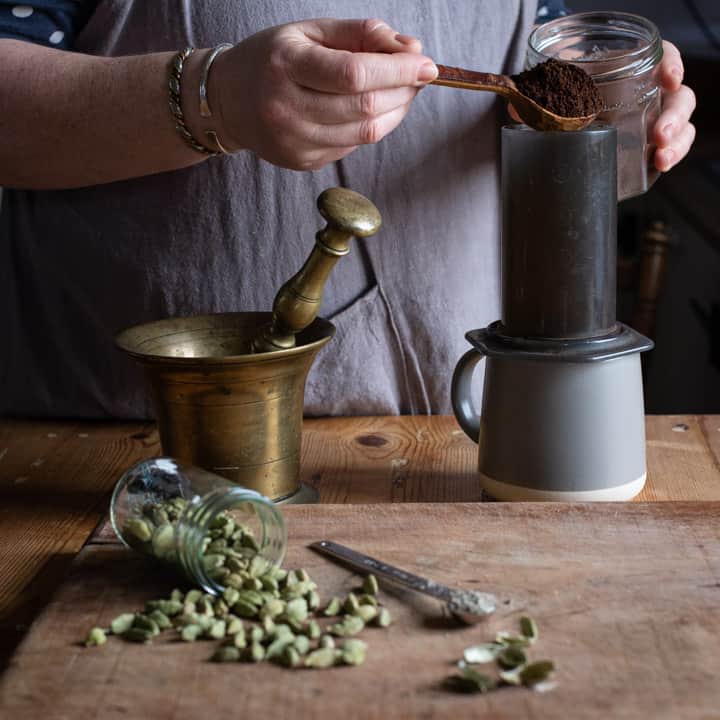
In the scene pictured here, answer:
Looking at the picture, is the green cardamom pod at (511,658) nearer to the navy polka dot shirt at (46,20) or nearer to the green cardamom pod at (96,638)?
the green cardamom pod at (96,638)

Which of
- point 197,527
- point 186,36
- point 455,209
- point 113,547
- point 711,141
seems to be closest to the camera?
point 197,527

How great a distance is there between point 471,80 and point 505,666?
50 cm

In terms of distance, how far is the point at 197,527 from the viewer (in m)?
0.74

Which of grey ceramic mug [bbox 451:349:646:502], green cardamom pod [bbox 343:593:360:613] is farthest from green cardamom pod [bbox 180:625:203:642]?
grey ceramic mug [bbox 451:349:646:502]

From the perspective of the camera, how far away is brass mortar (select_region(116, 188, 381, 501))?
0.87 metres

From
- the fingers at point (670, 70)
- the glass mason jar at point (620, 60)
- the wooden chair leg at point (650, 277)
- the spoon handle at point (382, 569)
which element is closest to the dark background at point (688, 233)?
the wooden chair leg at point (650, 277)

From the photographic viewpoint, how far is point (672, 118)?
1.11m

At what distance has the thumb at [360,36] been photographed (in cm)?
90

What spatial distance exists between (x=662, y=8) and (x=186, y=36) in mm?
1623

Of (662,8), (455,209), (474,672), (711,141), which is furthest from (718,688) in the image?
(662,8)

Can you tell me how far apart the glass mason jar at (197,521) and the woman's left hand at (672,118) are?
1.90 ft

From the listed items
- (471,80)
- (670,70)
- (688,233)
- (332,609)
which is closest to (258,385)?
(332,609)

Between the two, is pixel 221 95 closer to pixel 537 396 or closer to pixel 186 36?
pixel 186 36

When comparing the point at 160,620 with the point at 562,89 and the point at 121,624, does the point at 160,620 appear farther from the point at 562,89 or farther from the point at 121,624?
the point at 562,89
